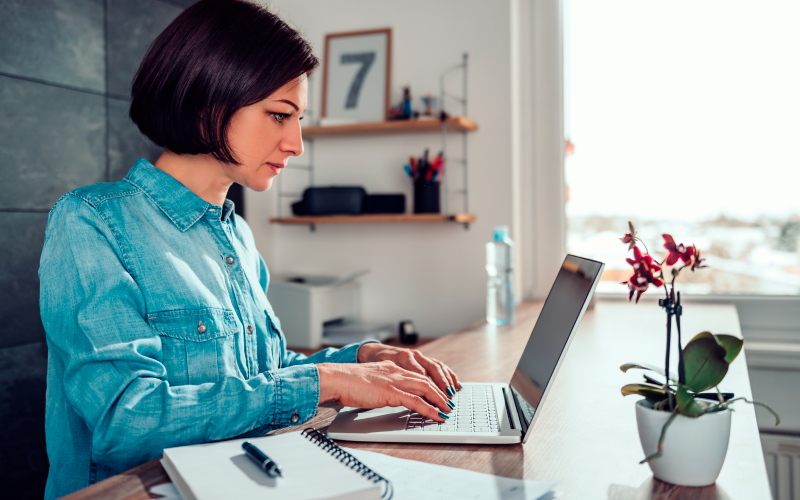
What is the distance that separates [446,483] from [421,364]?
350 millimetres

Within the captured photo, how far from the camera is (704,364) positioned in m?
0.61

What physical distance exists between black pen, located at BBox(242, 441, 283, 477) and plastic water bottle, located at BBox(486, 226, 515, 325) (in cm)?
121

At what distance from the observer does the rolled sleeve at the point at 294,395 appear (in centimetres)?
74

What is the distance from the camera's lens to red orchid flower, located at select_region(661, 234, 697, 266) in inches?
25.3

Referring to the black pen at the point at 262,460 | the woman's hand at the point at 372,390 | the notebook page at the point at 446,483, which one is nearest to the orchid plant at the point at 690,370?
the notebook page at the point at 446,483

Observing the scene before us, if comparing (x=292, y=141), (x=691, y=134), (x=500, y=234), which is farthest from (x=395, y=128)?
(x=292, y=141)

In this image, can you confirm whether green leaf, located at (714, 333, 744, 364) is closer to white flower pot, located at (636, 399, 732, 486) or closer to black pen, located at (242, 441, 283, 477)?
white flower pot, located at (636, 399, 732, 486)

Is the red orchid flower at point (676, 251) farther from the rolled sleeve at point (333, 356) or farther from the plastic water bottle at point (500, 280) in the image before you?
the plastic water bottle at point (500, 280)

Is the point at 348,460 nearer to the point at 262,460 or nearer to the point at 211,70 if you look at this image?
the point at 262,460

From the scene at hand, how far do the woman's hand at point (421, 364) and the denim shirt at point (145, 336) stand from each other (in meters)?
0.20

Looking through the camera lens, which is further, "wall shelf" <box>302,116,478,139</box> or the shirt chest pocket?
"wall shelf" <box>302,116,478,139</box>

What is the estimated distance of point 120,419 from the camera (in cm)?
66

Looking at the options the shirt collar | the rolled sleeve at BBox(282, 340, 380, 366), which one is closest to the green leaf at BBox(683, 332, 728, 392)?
the rolled sleeve at BBox(282, 340, 380, 366)

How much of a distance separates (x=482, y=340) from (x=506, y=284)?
0.37 m
